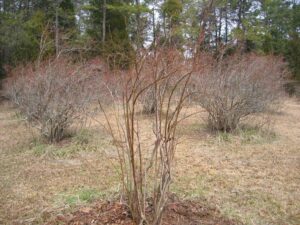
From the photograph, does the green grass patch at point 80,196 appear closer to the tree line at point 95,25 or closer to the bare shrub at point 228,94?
the bare shrub at point 228,94

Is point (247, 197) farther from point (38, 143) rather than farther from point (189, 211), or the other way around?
point (38, 143)

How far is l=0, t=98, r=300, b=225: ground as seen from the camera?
10.6 ft

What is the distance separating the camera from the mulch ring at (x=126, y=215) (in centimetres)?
271

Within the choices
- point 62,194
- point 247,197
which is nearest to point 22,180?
point 62,194

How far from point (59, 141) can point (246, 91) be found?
3.71 m

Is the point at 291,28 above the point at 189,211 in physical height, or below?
above

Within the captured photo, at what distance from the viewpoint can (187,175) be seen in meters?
4.21

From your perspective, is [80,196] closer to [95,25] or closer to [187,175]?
[187,175]

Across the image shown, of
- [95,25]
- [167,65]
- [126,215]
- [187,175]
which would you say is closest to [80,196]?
[126,215]

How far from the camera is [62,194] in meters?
3.57

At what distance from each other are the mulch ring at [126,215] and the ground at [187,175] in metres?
0.10

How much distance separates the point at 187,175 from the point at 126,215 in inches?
64.2

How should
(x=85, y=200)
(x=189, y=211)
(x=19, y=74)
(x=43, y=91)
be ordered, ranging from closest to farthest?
(x=189, y=211) → (x=85, y=200) → (x=43, y=91) → (x=19, y=74)

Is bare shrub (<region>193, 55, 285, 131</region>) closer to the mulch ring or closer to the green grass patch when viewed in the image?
the green grass patch
